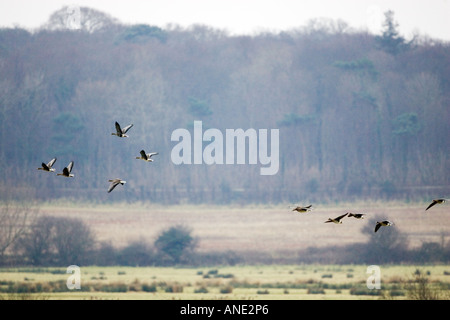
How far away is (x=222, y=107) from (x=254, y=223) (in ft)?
99.4

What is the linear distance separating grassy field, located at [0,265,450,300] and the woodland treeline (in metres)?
21.9

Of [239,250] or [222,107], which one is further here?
[222,107]

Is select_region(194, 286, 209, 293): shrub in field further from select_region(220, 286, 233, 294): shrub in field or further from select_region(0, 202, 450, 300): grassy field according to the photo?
select_region(220, 286, 233, 294): shrub in field

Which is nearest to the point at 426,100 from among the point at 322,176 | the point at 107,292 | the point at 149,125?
the point at 322,176

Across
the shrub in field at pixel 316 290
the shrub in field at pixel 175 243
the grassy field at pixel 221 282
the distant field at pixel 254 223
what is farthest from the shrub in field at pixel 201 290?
the distant field at pixel 254 223

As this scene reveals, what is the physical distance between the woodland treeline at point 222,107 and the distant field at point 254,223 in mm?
2659
